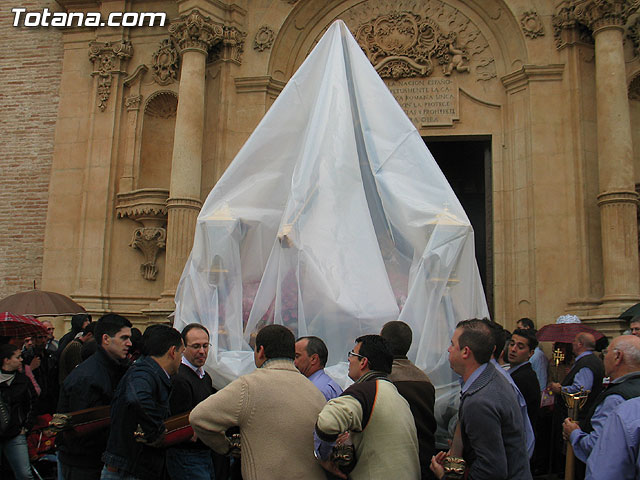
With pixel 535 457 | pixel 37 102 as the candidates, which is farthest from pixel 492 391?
pixel 37 102

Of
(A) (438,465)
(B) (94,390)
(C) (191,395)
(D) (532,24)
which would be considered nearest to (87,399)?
(B) (94,390)

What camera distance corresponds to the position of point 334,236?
4711 millimetres

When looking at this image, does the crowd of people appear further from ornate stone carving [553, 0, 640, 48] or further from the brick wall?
the brick wall

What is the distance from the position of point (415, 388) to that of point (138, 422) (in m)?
1.65

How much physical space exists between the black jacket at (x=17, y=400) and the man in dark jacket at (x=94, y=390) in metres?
1.47

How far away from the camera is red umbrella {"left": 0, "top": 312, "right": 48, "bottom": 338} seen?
293 inches

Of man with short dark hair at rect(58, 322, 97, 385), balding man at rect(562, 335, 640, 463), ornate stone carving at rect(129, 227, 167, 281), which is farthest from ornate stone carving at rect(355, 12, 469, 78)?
balding man at rect(562, 335, 640, 463)

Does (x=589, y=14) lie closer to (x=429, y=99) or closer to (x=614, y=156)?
(x=614, y=156)

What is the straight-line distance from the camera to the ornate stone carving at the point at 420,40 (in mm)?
12555

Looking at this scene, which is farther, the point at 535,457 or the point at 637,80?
the point at 637,80

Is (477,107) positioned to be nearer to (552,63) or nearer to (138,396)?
(552,63)

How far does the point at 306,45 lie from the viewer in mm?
13188

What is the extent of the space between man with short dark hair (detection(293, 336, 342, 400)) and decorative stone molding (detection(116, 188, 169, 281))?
870 centimetres

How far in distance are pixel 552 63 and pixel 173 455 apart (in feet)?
32.5
